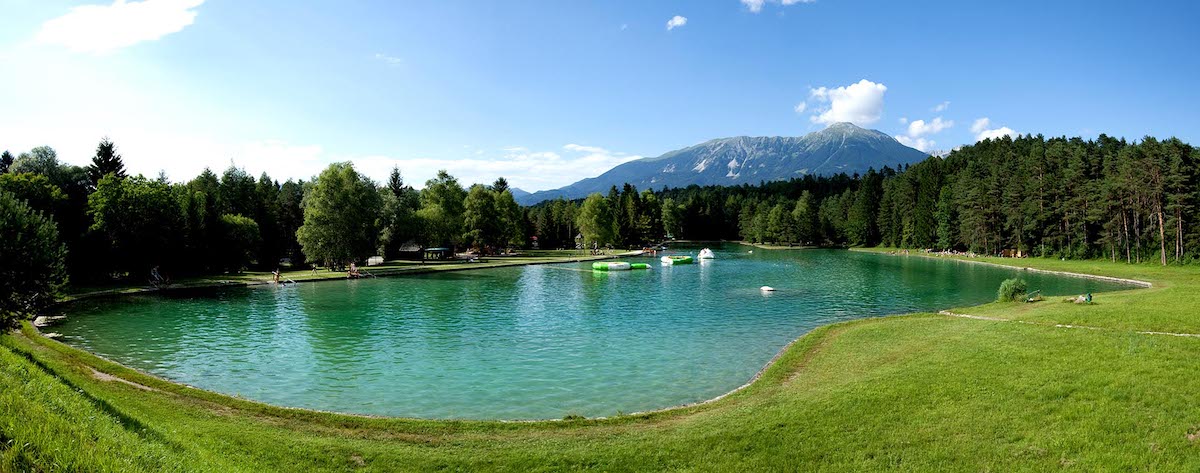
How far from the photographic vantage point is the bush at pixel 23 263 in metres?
21.4

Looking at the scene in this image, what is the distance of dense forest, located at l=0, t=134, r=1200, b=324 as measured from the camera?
51.3 m

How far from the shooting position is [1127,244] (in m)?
72.8

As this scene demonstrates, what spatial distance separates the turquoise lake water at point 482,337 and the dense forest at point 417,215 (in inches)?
281

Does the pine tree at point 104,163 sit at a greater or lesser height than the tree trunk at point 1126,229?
greater

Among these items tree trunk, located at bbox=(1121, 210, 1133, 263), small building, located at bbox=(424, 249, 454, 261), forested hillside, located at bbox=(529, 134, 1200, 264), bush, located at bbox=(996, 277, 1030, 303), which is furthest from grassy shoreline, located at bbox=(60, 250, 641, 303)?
tree trunk, located at bbox=(1121, 210, 1133, 263)

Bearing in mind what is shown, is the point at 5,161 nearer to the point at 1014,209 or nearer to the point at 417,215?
the point at 417,215

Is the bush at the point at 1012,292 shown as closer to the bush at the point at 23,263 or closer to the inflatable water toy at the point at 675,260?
the bush at the point at 23,263

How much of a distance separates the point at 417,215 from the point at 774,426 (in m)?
84.4

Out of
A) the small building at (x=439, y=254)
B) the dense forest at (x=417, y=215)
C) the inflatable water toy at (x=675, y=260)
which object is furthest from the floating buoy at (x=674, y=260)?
the small building at (x=439, y=254)

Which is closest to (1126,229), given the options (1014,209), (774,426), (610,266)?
(1014,209)

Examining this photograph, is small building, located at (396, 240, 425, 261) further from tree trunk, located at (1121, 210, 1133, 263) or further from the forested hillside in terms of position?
tree trunk, located at (1121, 210, 1133, 263)

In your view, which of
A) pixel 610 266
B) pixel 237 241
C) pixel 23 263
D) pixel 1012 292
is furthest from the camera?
pixel 610 266

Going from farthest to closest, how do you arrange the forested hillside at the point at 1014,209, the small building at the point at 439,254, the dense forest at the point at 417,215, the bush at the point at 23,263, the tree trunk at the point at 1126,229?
the small building at the point at 439,254, the tree trunk at the point at 1126,229, the forested hillside at the point at 1014,209, the dense forest at the point at 417,215, the bush at the point at 23,263

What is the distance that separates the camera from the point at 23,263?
22172mm
